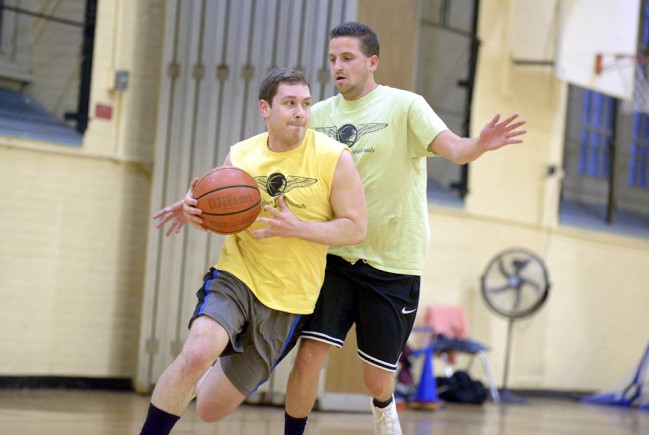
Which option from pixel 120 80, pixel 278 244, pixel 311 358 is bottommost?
pixel 311 358

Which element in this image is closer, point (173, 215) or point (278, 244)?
point (278, 244)

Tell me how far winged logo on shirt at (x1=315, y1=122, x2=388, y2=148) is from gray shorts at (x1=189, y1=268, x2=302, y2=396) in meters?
0.91

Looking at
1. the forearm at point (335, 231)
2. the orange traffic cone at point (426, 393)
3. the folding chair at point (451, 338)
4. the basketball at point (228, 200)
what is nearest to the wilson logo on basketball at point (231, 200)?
the basketball at point (228, 200)

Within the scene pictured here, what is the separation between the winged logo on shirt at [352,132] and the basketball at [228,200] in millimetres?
693

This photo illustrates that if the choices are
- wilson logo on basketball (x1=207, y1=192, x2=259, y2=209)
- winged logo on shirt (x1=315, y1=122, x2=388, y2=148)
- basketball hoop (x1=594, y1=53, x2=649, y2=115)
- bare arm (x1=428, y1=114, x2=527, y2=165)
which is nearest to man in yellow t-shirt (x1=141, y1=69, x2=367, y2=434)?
wilson logo on basketball (x1=207, y1=192, x2=259, y2=209)

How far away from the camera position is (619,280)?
46.8 feet

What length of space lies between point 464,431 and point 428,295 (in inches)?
142

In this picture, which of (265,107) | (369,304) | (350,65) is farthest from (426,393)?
(265,107)

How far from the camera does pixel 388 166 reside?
5.04 meters

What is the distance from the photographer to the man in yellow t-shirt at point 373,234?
4965 millimetres

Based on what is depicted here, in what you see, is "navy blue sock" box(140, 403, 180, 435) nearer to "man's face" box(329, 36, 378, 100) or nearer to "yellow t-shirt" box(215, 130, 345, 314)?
"yellow t-shirt" box(215, 130, 345, 314)

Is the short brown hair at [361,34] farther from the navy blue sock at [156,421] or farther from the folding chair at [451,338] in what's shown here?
the folding chair at [451,338]

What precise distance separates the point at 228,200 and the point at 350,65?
996 millimetres

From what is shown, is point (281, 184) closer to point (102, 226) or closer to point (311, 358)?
point (311, 358)
